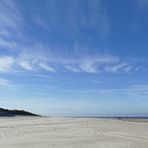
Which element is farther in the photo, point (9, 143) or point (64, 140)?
point (64, 140)

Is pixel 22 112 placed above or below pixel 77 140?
above

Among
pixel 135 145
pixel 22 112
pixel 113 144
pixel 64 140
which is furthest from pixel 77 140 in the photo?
pixel 22 112

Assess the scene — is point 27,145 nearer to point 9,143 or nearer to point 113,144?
point 9,143

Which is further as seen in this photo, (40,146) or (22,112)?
(22,112)

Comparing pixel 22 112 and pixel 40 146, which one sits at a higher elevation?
pixel 22 112

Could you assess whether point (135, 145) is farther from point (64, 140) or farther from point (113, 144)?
point (64, 140)

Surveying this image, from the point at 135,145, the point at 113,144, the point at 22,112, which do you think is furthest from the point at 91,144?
the point at 22,112

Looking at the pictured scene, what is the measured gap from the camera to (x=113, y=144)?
37.3 feet

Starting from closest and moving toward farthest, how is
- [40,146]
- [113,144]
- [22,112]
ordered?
[40,146] < [113,144] < [22,112]

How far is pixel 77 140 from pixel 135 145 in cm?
222

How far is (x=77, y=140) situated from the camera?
12.0 metres

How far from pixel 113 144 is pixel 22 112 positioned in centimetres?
4429

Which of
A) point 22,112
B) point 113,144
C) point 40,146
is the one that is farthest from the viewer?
point 22,112

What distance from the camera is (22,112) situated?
54.2 m
